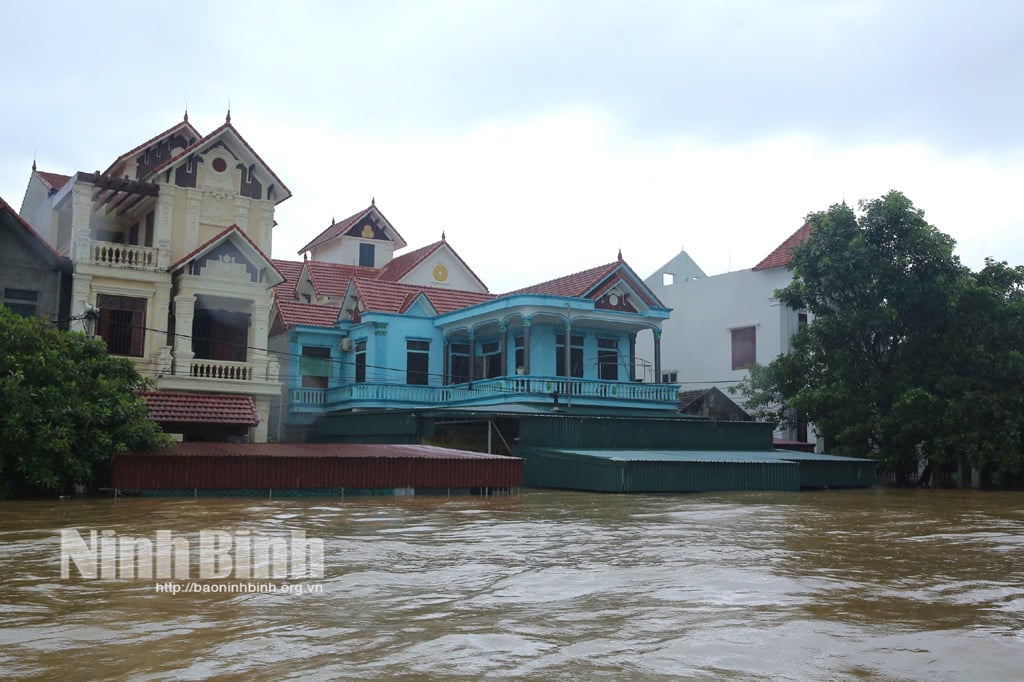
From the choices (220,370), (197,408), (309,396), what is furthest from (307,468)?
(309,396)

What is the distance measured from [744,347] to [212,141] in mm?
25378

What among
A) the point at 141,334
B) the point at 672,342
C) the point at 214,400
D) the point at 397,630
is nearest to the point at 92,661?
the point at 397,630

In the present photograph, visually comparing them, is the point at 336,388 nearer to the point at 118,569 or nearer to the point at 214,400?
the point at 214,400

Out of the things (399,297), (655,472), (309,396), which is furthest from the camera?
(399,297)

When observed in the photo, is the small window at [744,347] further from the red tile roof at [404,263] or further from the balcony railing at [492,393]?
the red tile roof at [404,263]

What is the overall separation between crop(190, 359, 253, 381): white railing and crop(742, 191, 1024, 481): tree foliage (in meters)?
19.4

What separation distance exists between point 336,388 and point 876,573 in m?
29.8

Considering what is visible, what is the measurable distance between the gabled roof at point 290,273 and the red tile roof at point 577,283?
37.1 feet

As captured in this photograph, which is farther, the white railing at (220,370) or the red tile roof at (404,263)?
the red tile roof at (404,263)

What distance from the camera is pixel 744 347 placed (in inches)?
1829

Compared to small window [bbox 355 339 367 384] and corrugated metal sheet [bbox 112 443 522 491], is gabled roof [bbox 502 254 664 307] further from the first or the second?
corrugated metal sheet [bbox 112 443 522 491]

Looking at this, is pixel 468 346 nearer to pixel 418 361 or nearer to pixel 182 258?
pixel 418 361

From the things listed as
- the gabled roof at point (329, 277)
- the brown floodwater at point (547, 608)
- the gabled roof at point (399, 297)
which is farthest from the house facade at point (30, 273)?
the gabled roof at point (329, 277)

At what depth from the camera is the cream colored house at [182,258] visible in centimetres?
3069
